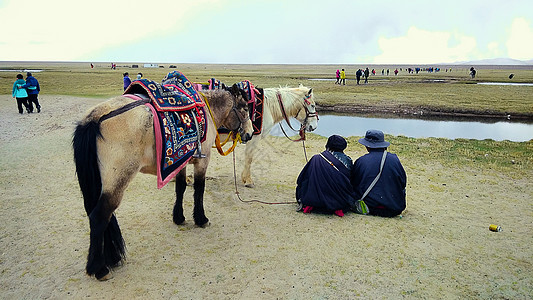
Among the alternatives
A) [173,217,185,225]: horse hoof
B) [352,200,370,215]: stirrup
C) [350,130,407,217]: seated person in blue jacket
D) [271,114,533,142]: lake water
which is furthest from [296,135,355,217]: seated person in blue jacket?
[271,114,533,142]: lake water

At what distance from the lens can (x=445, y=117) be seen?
1862cm

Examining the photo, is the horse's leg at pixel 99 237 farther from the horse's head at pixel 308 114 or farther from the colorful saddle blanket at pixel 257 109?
the horse's head at pixel 308 114

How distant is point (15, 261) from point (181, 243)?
200 centimetres

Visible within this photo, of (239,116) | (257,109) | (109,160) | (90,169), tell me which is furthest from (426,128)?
(90,169)

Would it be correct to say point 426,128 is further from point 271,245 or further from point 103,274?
point 103,274

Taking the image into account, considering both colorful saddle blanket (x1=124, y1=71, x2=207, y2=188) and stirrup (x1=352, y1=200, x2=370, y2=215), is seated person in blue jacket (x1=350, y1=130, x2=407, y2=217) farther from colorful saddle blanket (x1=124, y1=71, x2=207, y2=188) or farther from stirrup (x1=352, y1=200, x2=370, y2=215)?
colorful saddle blanket (x1=124, y1=71, x2=207, y2=188)

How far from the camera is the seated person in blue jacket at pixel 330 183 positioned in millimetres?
5441

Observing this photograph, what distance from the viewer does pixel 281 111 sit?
758 cm

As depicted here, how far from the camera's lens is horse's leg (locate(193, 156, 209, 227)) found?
4754 millimetres

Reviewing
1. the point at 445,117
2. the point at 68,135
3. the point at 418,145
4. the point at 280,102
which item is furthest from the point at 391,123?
the point at 68,135

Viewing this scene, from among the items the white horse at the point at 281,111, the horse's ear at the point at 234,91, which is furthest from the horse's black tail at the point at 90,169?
the white horse at the point at 281,111

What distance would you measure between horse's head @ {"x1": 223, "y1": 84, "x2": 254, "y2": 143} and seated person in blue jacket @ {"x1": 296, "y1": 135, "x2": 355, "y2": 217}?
4.18 feet

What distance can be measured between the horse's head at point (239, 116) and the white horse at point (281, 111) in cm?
173

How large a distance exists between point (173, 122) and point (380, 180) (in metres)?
3.41
